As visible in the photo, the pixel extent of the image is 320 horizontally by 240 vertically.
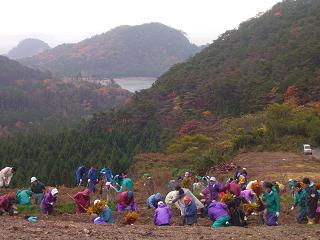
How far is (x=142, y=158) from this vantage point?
3092 cm

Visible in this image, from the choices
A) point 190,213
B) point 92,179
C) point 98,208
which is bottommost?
point 92,179

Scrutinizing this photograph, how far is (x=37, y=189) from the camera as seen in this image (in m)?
13.6

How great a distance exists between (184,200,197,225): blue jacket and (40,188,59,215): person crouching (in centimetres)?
371

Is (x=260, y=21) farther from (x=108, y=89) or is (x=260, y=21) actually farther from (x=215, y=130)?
(x=108, y=89)

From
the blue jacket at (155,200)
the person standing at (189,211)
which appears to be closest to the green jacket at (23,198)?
the blue jacket at (155,200)

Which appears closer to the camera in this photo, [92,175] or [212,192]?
[212,192]

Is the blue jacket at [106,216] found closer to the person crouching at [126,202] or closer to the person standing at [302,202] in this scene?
the person crouching at [126,202]

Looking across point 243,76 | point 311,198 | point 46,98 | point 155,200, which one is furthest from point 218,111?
point 46,98

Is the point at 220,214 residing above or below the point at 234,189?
below

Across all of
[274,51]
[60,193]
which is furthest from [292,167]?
[274,51]

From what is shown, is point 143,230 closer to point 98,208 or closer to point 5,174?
→ point 98,208

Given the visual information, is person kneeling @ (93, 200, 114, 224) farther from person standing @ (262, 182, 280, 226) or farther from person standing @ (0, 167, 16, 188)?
person standing @ (0, 167, 16, 188)

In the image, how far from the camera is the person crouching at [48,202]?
12491 mm

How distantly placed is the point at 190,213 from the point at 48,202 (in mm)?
4137
